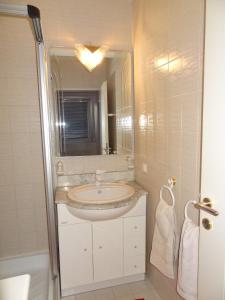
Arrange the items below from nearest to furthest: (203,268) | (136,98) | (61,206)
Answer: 1. (203,268)
2. (61,206)
3. (136,98)

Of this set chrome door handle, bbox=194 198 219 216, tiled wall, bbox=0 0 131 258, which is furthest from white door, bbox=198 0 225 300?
tiled wall, bbox=0 0 131 258

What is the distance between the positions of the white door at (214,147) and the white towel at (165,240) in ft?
1.33

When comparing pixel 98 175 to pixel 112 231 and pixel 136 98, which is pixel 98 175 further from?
pixel 136 98

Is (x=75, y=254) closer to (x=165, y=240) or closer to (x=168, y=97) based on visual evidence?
(x=165, y=240)

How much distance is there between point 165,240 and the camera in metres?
1.43

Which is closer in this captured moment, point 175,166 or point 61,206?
point 175,166

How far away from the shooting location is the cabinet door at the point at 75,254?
1.67m

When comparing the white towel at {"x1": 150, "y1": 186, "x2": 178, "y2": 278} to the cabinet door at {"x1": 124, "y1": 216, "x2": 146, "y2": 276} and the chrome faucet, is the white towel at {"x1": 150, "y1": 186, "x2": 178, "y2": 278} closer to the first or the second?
the cabinet door at {"x1": 124, "y1": 216, "x2": 146, "y2": 276}

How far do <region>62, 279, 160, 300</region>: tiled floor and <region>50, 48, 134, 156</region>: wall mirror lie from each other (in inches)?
47.6

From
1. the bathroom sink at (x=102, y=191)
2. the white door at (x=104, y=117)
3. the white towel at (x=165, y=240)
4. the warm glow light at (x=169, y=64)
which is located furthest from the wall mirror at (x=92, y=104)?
the white towel at (x=165, y=240)

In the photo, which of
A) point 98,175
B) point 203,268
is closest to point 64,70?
point 98,175

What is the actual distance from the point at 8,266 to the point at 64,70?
6.15 feet

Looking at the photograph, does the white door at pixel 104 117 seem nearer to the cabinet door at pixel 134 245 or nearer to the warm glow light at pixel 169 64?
the warm glow light at pixel 169 64

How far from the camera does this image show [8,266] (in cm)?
194
